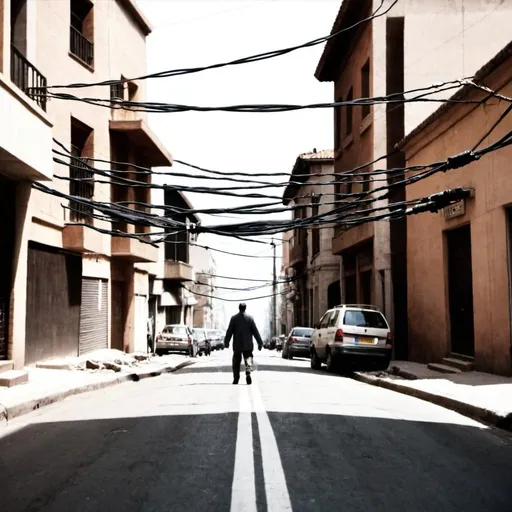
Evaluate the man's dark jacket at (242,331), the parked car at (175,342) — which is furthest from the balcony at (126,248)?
the man's dark jacket at (242,331)

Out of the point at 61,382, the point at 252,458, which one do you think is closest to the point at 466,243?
the point at 61,382

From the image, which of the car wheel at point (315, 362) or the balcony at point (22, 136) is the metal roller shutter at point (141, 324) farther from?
the balcony at point (22, 136)

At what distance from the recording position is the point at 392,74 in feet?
84.4

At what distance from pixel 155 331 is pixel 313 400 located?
29.0m

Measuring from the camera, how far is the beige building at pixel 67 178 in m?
14.4

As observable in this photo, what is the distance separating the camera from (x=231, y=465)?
20.1 ft

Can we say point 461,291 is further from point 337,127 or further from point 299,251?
point 299,251

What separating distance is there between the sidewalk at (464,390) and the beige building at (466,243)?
1.11 metres

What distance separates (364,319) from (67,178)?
9.02 metres

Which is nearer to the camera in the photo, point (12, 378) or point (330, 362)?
point (12, 378)

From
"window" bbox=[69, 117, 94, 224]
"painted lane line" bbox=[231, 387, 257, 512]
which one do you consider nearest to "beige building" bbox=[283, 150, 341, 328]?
"window" bbox=[69, 117, 94, 224]

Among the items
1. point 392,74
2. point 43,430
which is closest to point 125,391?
point 43,430

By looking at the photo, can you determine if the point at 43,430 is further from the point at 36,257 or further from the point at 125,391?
the point at 36,257

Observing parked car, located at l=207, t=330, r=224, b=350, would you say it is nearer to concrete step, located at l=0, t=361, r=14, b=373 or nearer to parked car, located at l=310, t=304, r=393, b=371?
parked car, located at l=310, t=304, r=393, b=371
